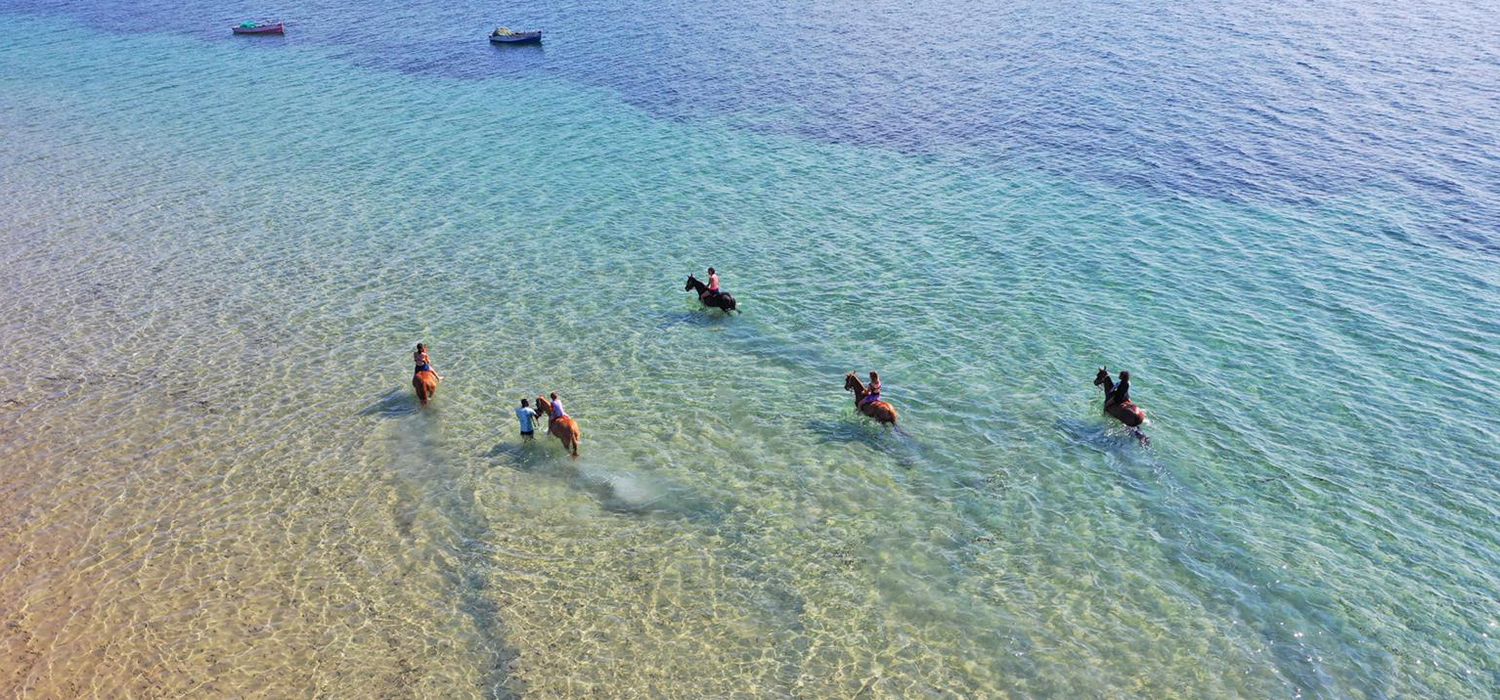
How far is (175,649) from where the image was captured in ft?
64.2

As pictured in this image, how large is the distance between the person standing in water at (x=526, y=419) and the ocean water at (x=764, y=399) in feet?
1.54

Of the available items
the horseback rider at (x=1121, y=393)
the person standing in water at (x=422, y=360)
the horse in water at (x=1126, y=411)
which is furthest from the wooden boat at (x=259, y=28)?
the horseback rider at (x=1121, y=393)

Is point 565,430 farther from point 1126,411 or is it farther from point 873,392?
point 1126,411

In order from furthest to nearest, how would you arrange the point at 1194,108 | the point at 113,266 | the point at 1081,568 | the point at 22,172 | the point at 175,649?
the point at 1194,108, the point at 22,172, the point at 113,266, the point at 1081,568, the point at 175,649

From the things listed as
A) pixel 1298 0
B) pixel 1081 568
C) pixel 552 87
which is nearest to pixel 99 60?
pixel 552 87

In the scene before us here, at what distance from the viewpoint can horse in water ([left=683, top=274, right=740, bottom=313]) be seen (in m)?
33.1

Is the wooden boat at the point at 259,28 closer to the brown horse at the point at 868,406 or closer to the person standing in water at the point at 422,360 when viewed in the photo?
the person standing in water at the point at 422,360

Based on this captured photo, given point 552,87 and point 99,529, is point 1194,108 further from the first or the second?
point 99,529

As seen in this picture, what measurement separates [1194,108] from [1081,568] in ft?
147

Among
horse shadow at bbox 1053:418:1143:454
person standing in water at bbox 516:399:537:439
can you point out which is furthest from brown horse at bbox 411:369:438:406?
horse shadow at bbox 1053:418:1143:454

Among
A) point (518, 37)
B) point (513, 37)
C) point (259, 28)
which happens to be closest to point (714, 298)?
point (518, 37)

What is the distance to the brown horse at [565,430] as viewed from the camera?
84.3 ft

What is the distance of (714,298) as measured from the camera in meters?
33.3

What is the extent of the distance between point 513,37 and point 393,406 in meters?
58.6
